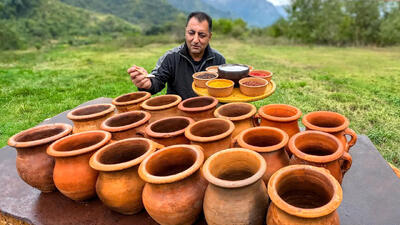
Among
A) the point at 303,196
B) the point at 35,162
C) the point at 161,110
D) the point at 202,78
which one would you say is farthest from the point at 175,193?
the point at 202,78

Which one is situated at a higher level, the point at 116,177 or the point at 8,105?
the point at 116,177

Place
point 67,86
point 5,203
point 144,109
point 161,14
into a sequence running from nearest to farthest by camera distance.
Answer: point 5,203
point 144,109
point 67,86
point 161,14

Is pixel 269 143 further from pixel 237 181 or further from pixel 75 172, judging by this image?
pixel 75 172

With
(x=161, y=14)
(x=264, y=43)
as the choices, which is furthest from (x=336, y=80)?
(x=161, y=14)

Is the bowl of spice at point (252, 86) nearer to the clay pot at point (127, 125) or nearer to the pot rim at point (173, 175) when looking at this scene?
the clay pot at point (127, 125)

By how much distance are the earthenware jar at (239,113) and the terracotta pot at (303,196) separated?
546 millimetres

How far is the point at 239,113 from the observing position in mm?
1961

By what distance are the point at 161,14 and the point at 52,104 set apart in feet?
226

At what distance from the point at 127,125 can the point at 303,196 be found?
1.24 metres

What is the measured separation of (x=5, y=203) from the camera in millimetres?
1685

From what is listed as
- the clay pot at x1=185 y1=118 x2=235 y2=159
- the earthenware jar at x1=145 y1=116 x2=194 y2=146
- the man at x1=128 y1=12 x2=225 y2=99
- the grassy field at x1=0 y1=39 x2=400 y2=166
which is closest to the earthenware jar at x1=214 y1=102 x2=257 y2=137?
the clay pot at x1=185 y1=118 x2=235 y2=159

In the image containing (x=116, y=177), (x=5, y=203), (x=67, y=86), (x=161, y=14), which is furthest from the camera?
(x=161, y=14)

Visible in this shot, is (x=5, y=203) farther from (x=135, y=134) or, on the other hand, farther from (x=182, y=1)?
(x=182, y=1)

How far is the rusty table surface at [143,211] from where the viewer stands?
4.68ft
